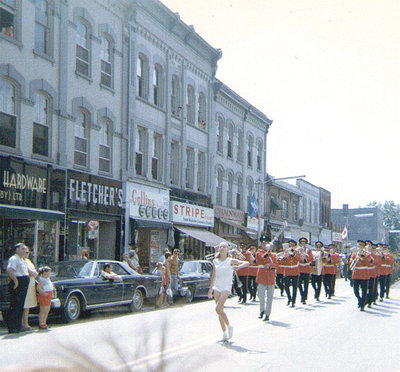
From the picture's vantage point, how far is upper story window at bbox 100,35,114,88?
78.8 ft

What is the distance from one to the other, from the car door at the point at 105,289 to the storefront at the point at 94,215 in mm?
5455

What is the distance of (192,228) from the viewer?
31641mm

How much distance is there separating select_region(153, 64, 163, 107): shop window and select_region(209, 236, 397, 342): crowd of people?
9.41 metres

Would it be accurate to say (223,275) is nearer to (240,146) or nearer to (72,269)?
(72,269)

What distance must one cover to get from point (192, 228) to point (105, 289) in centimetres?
1641

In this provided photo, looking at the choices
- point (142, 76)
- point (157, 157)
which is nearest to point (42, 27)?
point (142, 76)

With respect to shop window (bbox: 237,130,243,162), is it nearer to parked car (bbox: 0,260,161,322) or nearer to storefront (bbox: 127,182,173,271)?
storefront (bbox: 127,182,173,271)

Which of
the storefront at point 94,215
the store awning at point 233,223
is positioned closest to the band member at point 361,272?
the storefront at point 94,215

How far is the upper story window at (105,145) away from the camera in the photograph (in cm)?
A: 2388

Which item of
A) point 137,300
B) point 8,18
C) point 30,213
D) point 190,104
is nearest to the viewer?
point 137,300

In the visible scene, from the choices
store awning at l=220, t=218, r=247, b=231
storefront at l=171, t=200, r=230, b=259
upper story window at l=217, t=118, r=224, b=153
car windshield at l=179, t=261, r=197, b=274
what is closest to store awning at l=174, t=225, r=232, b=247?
storefront at l=171, t=200, r=230, b=259

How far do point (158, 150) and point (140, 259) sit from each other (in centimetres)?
486

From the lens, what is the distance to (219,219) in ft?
118

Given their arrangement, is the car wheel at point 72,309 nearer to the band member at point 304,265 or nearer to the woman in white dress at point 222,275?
the woman in white dress at point 222,275
